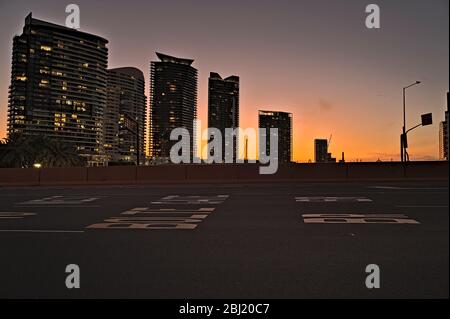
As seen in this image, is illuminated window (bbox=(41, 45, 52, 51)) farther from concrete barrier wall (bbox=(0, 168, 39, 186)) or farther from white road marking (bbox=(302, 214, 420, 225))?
white road marking (bbox=(302, 214, 420, 225))

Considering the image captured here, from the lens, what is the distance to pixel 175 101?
559ft

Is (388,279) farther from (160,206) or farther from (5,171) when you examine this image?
(5,171)

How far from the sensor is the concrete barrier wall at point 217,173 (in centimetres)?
3139

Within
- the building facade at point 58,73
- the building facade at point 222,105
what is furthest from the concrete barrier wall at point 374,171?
the building facade at point 222,105

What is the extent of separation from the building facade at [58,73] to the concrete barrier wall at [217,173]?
5854mm

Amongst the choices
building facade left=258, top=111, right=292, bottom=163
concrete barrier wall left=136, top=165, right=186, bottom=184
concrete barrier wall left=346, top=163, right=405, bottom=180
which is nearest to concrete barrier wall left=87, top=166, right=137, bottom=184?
concrete barrier wall left=136, top=165, right=186, bottom=184

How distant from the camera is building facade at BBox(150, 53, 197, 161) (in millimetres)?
158250

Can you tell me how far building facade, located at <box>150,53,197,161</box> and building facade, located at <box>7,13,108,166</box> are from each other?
177ft

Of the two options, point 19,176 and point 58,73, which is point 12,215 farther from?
point 58,73

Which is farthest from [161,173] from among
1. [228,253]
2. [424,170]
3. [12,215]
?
[228,253]
